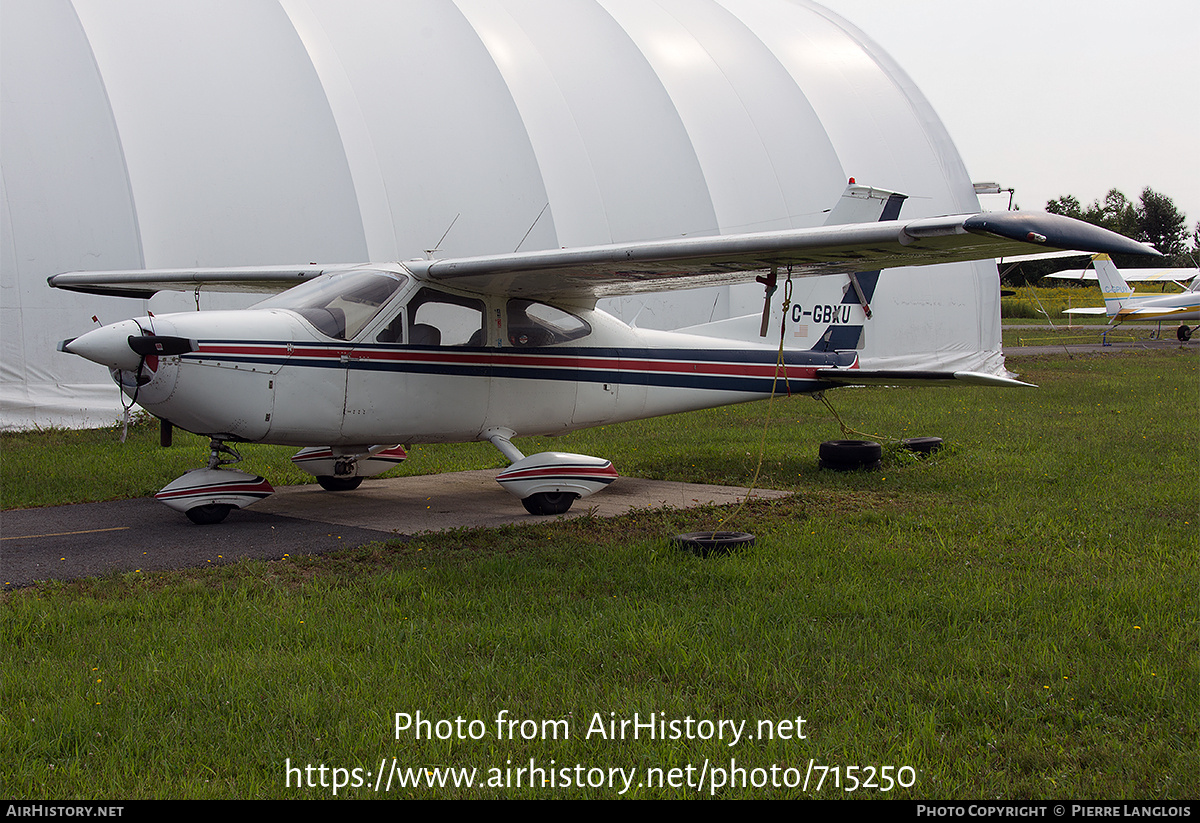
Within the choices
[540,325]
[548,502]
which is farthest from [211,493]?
[540,325]

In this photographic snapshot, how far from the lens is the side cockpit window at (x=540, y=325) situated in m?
9.52

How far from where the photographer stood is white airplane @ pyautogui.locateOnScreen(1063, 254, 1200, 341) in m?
39.7

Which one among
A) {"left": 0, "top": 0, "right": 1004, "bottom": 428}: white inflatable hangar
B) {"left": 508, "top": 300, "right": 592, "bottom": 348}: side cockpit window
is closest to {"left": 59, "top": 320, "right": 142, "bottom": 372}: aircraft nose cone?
{"left": 508, "top": 300, "right": 592, "bottom": 348}: side cockpit window

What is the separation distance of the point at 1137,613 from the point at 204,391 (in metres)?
6.64

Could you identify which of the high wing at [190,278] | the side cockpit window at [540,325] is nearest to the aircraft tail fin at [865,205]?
the side cockpit window at [540,325]

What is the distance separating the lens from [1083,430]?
13.6 m

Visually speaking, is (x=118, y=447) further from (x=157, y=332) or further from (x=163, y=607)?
(x=163, y=607)

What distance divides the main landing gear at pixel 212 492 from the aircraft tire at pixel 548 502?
2297 millimetres

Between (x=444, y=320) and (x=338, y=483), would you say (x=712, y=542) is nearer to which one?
(x=444, y=320)

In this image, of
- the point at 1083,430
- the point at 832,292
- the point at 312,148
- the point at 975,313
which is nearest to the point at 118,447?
the point at 312,148

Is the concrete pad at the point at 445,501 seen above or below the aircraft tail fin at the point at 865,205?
below

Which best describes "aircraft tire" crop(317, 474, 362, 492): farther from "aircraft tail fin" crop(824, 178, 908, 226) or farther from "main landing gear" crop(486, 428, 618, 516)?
"aircraft tail fin" crop(824, 178, 908, 226)

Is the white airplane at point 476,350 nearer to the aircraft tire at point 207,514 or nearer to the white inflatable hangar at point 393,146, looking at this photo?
the aircraft tire at point 207,514

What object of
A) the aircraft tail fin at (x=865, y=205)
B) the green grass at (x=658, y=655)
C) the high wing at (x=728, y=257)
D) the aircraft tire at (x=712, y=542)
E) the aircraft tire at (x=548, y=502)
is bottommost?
the aircraft tire at (x=548, y=502)
